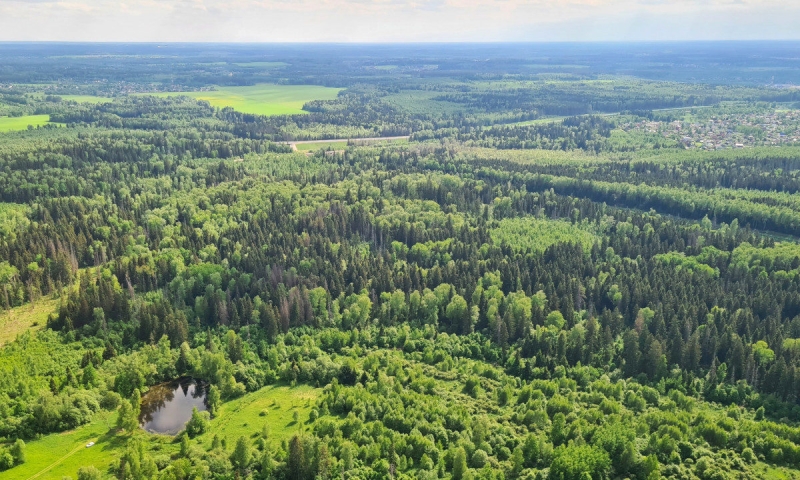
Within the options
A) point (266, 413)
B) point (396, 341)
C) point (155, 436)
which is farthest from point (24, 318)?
point (396, 341)

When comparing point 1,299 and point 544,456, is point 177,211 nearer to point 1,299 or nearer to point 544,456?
point 1,299

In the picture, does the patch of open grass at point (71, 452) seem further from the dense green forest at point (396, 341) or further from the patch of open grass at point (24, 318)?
the patch of open grass at point (24, 318)

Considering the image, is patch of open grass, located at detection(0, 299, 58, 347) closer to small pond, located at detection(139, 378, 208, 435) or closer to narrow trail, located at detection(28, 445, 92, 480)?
small pond, located at detection(139, 378, 208, 435)

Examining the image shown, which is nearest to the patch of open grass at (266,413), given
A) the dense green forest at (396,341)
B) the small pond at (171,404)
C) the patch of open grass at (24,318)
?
the dense green forest at (396,341)

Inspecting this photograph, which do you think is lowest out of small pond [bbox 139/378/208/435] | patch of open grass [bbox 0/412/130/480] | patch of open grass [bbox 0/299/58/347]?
small pond [bbox 139/378/208/435]

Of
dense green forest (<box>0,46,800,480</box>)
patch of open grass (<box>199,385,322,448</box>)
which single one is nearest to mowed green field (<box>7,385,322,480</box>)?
patch of open grass (<box>199,385,322,448</box>)

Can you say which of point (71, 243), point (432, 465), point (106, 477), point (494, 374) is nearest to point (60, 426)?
point (106, 477)
